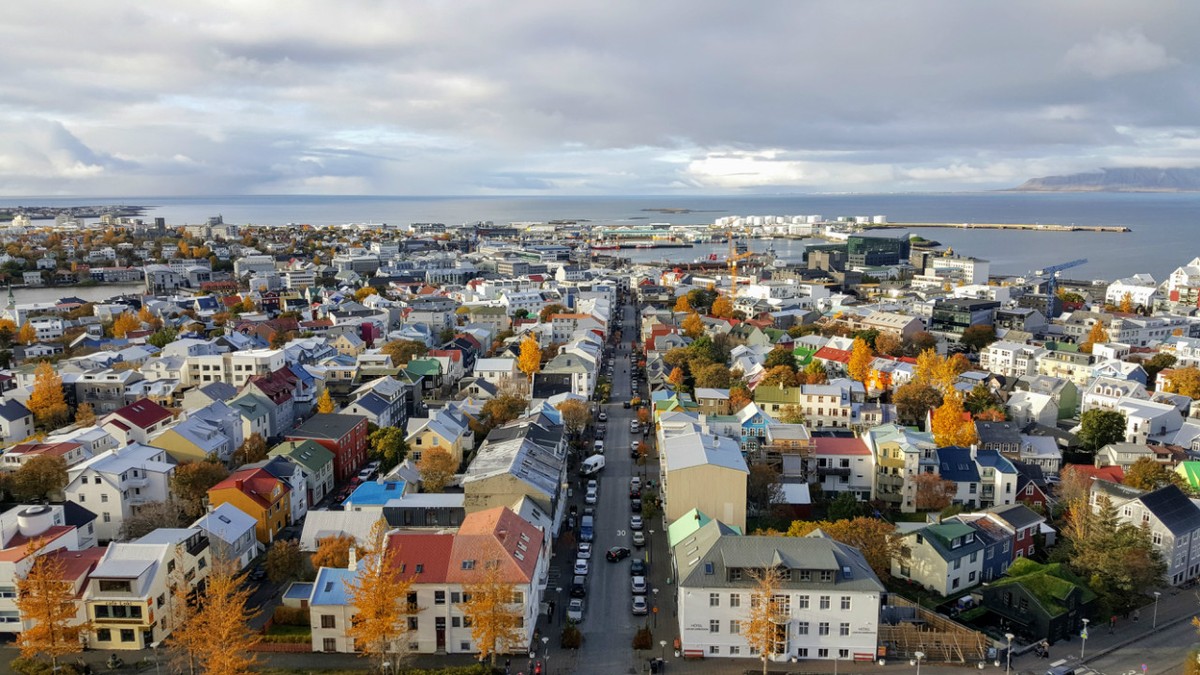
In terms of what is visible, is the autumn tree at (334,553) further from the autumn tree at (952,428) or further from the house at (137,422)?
the autumn tree at (952,428)

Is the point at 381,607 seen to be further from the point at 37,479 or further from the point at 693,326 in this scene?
the point at 693,326

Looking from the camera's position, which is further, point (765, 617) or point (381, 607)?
point (765, 617)

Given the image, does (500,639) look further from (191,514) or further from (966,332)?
(966,332)

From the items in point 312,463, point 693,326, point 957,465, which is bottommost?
point 312,463

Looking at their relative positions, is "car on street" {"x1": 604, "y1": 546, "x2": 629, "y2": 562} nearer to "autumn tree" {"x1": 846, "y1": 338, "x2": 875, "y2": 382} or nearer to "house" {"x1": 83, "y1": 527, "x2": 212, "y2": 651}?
"house" {"x1": 83, "y1": 527, "x2": 212, "y2": 651}

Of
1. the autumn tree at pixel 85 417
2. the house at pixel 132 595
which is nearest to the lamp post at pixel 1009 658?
the house at pixel 132 595

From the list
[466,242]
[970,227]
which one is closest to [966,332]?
[466,242]

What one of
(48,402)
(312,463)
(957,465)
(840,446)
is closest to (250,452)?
(312,463)

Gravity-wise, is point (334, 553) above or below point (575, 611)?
above
